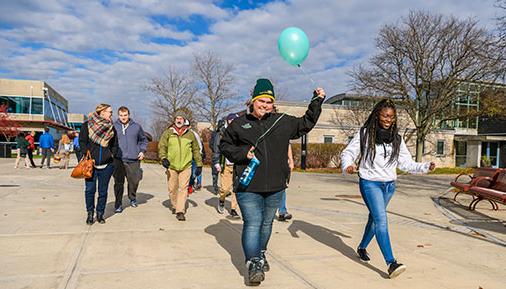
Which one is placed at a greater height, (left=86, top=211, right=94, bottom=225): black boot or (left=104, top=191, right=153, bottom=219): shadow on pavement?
(left=86, top=211, right=94, bottom=225): black boot

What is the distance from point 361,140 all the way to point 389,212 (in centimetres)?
405

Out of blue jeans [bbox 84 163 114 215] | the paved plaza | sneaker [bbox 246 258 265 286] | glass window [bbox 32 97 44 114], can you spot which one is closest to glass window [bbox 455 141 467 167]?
the paved plaza

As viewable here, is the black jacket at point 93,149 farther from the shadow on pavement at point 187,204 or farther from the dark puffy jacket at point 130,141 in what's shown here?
the shadow on pavement at point 187,204

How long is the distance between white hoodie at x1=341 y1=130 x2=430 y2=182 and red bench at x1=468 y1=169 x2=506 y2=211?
3.81 m

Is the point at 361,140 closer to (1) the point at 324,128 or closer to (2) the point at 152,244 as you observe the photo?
(2) the point at 152,244

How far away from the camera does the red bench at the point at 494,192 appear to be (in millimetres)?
7262

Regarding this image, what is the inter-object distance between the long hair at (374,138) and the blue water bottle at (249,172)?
129 centimetres

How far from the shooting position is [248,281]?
354cm

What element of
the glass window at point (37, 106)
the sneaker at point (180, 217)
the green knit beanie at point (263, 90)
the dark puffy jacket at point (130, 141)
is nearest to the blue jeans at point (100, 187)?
the dark puffy jacket at point (130, 141)

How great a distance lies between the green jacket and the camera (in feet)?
21.7

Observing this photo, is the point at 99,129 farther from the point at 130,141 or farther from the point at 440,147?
the point at 440,147

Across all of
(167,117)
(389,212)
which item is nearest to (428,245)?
(389,212)

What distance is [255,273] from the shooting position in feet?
11.3

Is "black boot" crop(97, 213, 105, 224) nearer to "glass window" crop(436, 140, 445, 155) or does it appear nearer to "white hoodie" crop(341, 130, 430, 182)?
"white hoodie" crop(341, 130, 430, 182)
